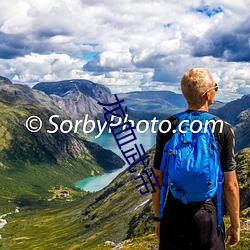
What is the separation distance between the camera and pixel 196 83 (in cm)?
1079

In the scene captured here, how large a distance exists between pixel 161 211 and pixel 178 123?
9.77ft

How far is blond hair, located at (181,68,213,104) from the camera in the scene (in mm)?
10805

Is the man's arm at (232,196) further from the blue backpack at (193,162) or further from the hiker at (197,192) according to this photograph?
the blue backpack at (193,162)

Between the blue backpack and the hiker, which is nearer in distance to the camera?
the blue backpack

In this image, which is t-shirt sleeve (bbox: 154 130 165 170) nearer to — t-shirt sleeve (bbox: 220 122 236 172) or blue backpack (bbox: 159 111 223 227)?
blue backpack (bbox: 159 111 223 227)

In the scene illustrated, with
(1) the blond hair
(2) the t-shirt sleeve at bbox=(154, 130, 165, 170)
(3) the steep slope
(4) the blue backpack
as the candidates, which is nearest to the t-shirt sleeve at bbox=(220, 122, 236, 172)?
(4) the blue backpack

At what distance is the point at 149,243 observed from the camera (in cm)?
3350

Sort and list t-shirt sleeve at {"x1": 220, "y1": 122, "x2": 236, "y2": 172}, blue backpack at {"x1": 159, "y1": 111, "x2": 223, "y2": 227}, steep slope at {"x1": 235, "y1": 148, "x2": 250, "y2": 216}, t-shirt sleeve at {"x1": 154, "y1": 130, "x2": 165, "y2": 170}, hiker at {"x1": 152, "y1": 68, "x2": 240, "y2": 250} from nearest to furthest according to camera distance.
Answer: blue backpack at {"x1": 159, "y1": 111, "x2": 223, "y2": 227}
hiker at {"x1": 152, "y1": 68, "x2": 240, "y2": 250}
t-shirt sleeve at {"x1": 220, "y1": 122, "x2": 236, "y2": 172}
t-shirt sleeve at {"x1": 154, "y1": 130, "x2": 165, "y2": 170}
steep slope at {"x1": 235, "y1": 148, "x2": 250, "y2": 216}

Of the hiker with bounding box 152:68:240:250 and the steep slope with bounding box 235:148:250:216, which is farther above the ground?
the hiker with bounding box 152:68:240:250

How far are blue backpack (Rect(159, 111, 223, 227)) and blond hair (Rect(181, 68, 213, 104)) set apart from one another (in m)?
0.63

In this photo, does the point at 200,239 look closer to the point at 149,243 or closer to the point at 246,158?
the point at 149,243

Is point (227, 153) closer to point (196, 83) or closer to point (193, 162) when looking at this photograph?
point (193, 162)

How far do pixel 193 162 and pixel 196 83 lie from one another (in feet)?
8.09

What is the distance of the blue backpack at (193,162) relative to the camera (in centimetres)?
998
